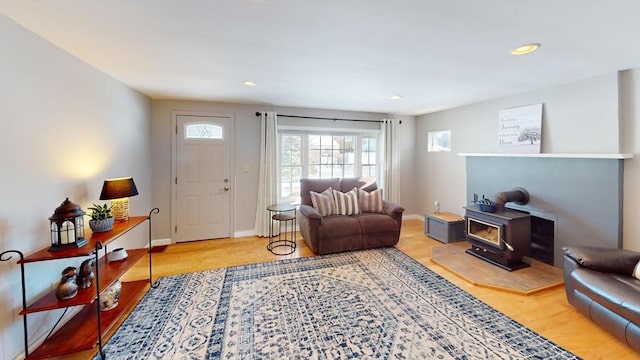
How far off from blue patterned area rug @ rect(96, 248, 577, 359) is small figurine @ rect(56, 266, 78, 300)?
19.2 inches

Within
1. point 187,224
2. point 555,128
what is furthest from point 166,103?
point 555,128

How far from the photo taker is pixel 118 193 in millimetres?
2547

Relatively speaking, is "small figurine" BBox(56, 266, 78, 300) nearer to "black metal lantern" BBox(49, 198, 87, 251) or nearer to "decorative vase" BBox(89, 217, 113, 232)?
"black metal lantern" BBox(49, 198, 87, 251)

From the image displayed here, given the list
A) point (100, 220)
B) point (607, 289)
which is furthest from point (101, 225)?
point (607, 289)

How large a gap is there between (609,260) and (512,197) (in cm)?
129

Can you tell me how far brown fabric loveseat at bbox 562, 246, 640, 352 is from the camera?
1.88 m

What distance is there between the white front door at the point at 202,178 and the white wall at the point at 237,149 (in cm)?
13

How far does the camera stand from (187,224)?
4320mm

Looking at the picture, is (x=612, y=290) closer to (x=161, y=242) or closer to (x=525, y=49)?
(x=525, y=49)

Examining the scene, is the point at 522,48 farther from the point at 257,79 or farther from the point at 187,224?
the point at 187,224

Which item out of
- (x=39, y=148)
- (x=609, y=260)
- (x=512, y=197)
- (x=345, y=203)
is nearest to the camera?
(x=39, y=148)

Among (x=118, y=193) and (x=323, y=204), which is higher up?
(x=118, y=193)

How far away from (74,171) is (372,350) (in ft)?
9.45

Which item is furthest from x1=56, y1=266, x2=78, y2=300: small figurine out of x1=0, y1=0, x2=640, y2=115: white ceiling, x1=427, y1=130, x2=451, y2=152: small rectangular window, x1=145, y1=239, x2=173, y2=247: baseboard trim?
x1=427, y1=130, x2=451, y2=152: small rectangular window
